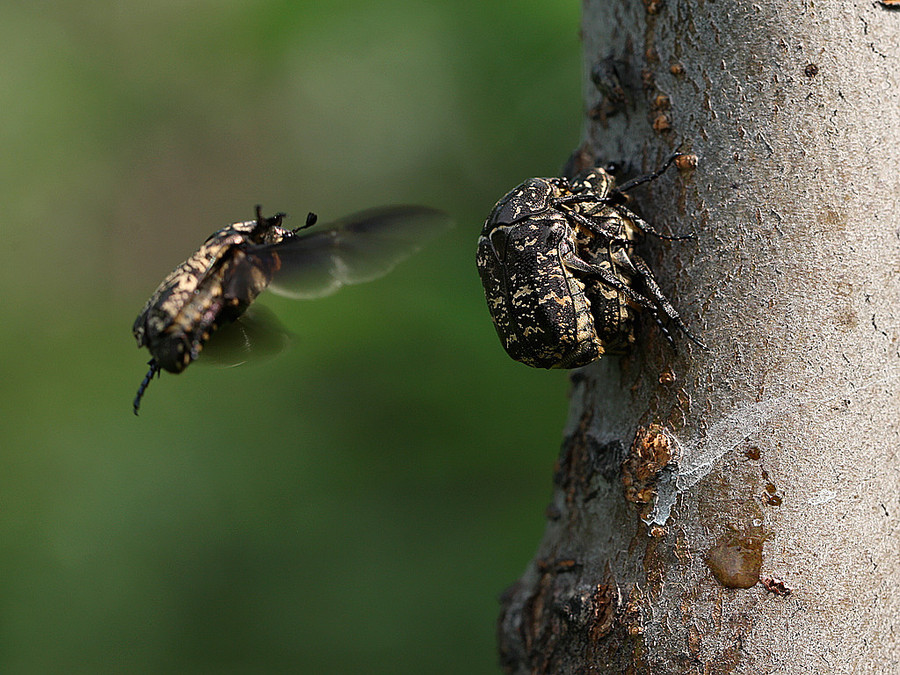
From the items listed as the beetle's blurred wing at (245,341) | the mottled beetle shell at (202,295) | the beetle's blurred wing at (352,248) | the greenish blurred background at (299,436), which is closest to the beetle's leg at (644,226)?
the beetle's blurred wing at (352,248)

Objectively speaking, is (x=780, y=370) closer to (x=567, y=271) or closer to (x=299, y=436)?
(x=567, y=271)

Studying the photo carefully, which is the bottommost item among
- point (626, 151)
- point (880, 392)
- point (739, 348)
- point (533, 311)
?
point (880, 392)

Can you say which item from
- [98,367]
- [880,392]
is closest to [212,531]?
[98,367]

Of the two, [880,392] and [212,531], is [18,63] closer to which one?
[212,531]

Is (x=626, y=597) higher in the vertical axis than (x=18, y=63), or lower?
lower

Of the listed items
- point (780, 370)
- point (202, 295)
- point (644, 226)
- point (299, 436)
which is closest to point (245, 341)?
point (202, 295)

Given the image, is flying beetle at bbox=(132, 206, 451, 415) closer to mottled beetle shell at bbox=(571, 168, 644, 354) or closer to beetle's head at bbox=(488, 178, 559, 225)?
beetle's head at bbox=(488, 178, 559, 225)
